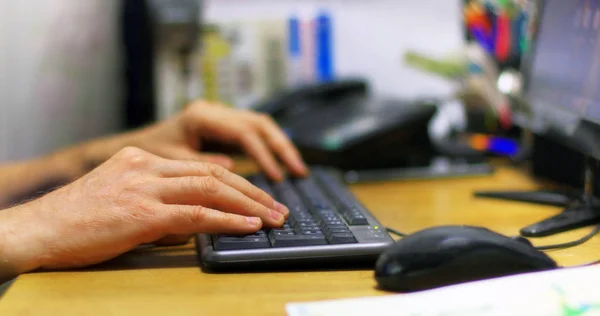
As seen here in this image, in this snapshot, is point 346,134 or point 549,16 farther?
point 346,134

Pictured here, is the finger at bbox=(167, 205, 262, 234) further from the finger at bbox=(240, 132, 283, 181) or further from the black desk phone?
the black desk phone

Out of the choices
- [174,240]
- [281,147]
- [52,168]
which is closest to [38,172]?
[52,168]

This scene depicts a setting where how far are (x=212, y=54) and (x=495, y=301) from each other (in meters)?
1.19

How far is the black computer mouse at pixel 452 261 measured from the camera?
587mm

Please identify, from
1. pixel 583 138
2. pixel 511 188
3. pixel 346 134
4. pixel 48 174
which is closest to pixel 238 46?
pixel 346 134

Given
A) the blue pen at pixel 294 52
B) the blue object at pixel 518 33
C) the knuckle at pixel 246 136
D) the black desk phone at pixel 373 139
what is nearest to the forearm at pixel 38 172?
the knuckle at pixel 246 136

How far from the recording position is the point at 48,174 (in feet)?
3.88

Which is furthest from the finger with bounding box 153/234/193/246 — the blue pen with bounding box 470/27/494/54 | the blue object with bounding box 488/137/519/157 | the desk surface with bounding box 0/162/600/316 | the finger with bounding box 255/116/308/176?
the blue pen with bounding box 470/27/494/54

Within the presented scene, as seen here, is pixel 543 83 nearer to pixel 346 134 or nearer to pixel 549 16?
pixel 549 16

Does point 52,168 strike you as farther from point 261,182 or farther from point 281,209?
point 281,209

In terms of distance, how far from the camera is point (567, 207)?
900mm

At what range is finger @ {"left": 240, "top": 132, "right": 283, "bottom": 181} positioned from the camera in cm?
106

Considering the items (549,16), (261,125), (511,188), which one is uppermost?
(549,16)

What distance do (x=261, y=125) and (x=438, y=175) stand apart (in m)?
0.30
